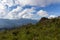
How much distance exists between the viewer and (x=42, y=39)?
23828 mm

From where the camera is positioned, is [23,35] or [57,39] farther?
[23,35]

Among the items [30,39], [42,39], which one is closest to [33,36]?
[30,39]

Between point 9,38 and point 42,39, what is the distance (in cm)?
414

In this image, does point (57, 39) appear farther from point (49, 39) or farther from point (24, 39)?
point (24, 39)

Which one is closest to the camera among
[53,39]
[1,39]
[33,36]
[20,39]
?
[53,39]

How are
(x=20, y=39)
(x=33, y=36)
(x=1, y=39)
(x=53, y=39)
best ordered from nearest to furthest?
(x=53, y=39), (x=20, y=39), (x=33, y=36), (x=1, y=39)

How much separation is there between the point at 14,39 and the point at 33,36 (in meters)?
2.32

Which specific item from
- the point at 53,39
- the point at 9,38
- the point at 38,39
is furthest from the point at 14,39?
the point at 53,39

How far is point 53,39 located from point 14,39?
520cm

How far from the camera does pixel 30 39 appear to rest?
25469mm

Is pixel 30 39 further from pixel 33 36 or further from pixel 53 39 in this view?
pixel 53 39

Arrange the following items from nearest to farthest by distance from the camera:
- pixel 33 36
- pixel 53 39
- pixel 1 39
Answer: pixel 53 39 < pixel 33 36 < pixel 1 39

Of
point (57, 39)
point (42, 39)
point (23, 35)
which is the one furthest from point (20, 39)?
point (57, 39)

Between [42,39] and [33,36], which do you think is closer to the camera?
[42,39]
